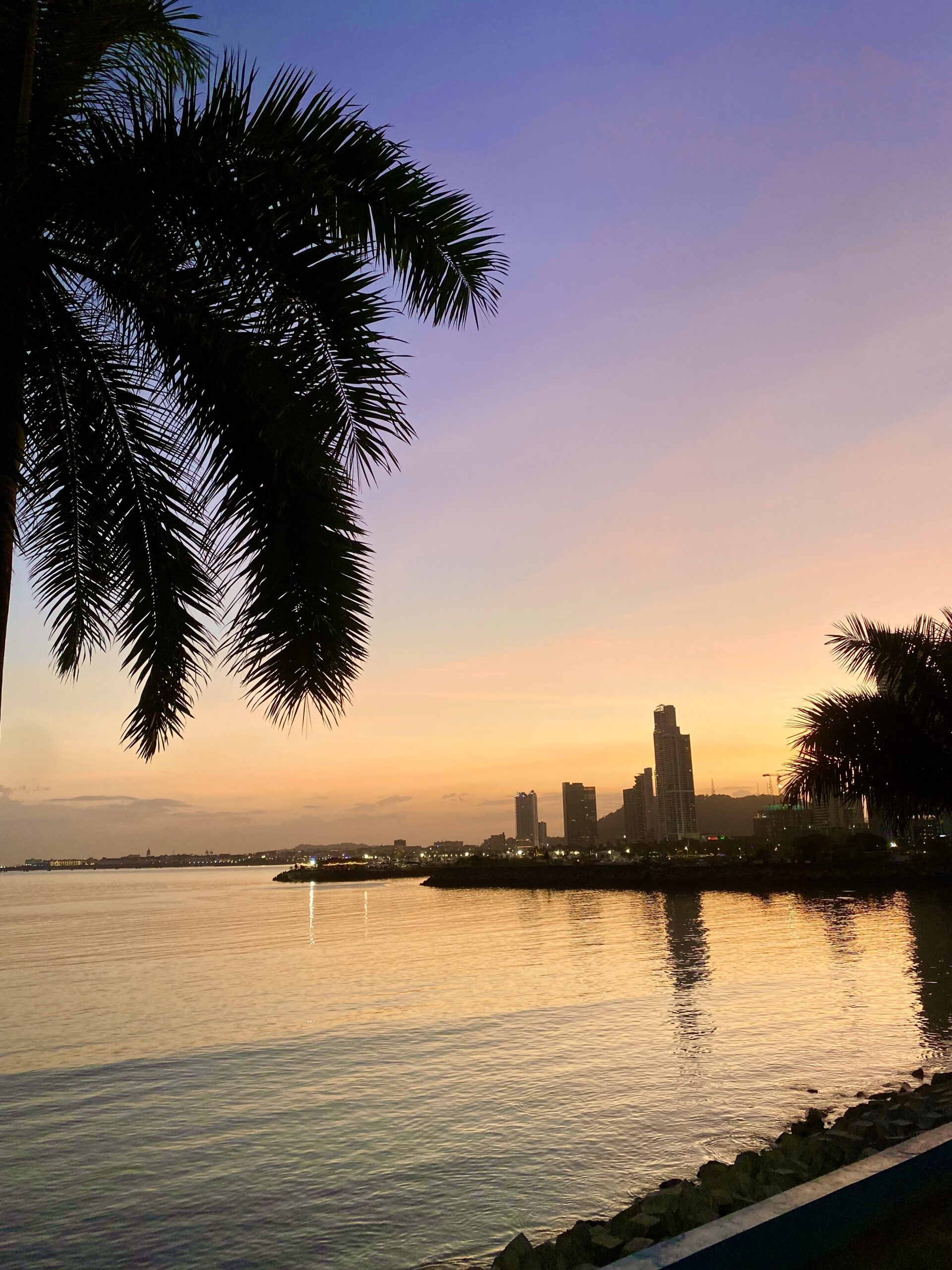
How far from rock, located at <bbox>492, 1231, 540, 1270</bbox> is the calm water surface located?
2312 mm

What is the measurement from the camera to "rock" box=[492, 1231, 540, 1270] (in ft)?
15.7

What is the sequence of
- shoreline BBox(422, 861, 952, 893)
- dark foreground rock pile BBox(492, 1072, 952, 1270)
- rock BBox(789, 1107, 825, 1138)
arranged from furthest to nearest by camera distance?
shoreline BBox(422, 861, 952, 893), rock BBox(789, 1107, 825, 1138), dark foreground rock pile BBox(492, 1072, 952, 1270)

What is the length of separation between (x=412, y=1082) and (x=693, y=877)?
68.0m

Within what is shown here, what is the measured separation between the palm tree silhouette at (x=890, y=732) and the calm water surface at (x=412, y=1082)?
4.31 meters

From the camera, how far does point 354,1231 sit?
7.43m

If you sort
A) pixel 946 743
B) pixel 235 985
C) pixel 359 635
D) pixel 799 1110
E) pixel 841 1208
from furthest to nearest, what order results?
pixel 235 985 < pixel 946 743 < pixel 799 1110 < pixel 359 635 < pixel 841 1208

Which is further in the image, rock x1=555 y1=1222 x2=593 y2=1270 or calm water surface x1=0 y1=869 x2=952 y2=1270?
calm water surface x1=0 y1=869 x2=952 y2=1270

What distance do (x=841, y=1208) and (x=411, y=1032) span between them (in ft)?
47.2

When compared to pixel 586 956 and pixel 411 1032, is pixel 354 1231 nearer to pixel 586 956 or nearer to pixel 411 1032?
pixel 411 1032

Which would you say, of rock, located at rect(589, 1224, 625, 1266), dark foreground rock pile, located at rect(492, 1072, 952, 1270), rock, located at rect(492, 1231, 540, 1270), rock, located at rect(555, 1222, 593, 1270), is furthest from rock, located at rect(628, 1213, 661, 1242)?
rock, located at rect(492, 1231, 540, 1270)

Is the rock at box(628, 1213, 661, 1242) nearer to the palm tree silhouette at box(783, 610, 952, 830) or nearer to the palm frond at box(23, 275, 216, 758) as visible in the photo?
the palm frond at box(23, 275, 216, 758)

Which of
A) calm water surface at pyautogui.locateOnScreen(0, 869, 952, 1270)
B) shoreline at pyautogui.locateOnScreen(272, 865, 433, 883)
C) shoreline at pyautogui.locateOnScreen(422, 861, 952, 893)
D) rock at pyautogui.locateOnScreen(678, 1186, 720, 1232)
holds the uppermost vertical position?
rock at pyautogui.locateOnScreen(678, 1186, 720, 1232)

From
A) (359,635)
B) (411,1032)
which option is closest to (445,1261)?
(359,635)

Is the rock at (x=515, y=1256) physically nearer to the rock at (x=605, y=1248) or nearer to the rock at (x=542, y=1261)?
the rock at (x=542, y=1261)
